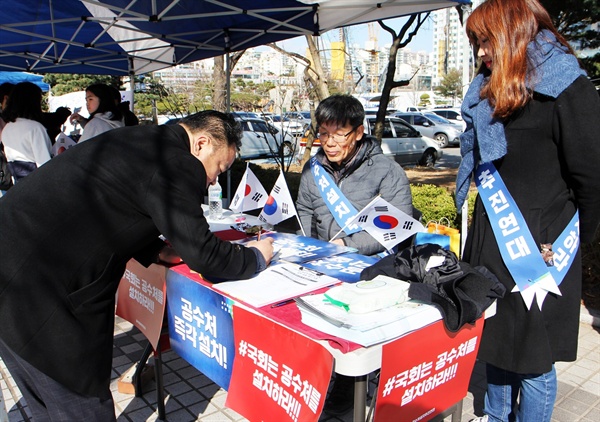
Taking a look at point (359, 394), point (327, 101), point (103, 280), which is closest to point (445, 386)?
point (359, 394)

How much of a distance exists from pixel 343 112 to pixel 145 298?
4.65 ft

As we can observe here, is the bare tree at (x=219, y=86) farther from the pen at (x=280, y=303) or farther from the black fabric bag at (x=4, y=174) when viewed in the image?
the pen at (x=280, y=303)

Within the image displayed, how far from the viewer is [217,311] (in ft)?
6.67

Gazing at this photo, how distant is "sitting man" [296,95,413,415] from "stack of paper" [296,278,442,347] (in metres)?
1.11

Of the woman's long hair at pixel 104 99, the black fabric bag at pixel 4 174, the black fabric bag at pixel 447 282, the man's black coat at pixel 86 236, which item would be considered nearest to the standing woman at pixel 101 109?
the woman's long hair at pixel 104 99

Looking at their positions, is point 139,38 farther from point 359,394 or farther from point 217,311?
point 359,394

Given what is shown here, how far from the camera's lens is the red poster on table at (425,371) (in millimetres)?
1575

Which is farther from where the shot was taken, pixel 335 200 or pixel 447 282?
pixel 335 200

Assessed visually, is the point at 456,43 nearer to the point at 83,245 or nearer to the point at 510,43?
the point at 510,43

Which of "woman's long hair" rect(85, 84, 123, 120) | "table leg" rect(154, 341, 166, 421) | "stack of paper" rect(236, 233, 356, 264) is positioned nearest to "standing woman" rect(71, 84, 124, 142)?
"woman's long hair" rect(85, 84, 123, 120)

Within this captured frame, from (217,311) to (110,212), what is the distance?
0.62 m

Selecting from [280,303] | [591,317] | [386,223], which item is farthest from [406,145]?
[280,303]

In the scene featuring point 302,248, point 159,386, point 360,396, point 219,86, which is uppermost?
point 219,86

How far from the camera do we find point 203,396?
9.91 feet
